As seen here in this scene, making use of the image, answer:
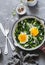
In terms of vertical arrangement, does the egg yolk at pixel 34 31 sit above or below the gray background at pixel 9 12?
below

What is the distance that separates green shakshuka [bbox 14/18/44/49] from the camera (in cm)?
252

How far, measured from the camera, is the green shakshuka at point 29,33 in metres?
2.52

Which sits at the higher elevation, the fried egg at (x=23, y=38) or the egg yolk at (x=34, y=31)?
the egg yolk at (x=34, y=31)

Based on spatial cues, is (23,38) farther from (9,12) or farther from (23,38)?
(9,12)

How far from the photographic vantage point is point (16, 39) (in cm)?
254

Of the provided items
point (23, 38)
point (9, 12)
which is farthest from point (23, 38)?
point (9, 12)

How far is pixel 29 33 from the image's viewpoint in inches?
99.9

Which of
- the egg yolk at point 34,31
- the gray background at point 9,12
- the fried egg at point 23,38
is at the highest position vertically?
the gray background at point 9,12

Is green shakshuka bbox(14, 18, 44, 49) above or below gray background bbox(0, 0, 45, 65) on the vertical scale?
below

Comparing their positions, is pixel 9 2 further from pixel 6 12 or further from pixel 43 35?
pixel 43 35

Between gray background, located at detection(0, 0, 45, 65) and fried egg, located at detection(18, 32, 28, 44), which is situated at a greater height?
gray background, located at detection(0, 0, 45, 65)

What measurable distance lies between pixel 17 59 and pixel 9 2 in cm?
33

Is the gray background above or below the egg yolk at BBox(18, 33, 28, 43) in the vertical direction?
above

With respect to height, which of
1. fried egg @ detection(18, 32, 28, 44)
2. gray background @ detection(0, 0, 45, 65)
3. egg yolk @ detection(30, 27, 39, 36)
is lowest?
fried egg @ detection(18, 32, 28, 44)
